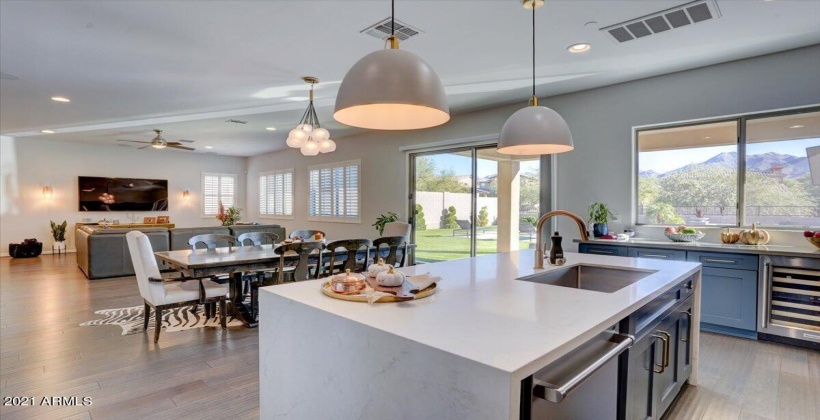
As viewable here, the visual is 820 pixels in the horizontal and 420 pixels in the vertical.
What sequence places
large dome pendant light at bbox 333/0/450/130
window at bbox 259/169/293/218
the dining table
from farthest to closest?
window at bbox 259/169/293/218 < the dining table < large dome pendant light at bbox 333/0/450/130

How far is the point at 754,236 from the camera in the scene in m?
3.81

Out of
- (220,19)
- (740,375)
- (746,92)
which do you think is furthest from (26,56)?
(746,92)

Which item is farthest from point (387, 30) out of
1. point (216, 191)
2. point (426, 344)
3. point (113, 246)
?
point (216, 191)

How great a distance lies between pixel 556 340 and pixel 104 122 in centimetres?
865

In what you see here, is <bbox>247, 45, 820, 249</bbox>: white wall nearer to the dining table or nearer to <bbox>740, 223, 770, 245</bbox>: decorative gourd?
<bbox>740, 223, 770, 245</bbox>: decorative gourd

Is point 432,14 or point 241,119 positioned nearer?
Result: point 432,14

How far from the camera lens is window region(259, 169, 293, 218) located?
10352 mm

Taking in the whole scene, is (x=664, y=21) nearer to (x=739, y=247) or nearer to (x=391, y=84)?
(x=739, y=247)

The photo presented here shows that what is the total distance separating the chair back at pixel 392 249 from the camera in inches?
167

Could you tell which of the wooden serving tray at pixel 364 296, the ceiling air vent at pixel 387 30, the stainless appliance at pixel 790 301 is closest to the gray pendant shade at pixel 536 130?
the wooden serving tray at pixel 364 296

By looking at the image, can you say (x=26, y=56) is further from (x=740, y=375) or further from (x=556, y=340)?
(x=740, y=375)

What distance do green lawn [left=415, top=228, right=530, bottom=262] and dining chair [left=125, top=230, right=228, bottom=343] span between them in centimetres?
377

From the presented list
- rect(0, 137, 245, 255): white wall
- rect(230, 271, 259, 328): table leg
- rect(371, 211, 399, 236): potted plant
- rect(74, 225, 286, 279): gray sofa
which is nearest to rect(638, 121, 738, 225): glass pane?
rect(371, 211, 399, 236): potted plant

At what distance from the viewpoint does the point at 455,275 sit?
208 cm
